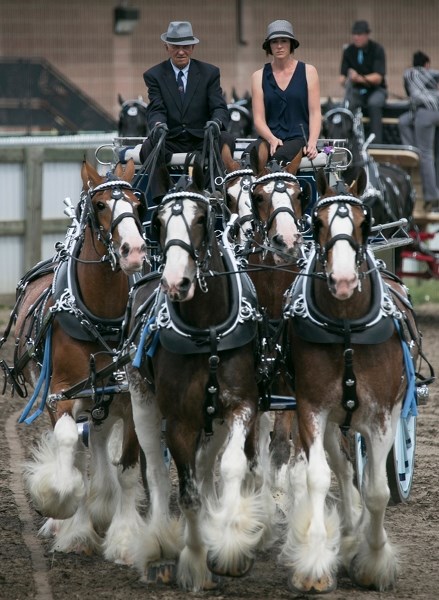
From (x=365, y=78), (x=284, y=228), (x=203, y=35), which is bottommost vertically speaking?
(x=284, y=228)

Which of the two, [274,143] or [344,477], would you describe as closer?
[344,477]

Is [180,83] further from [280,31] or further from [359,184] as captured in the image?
[359,184]

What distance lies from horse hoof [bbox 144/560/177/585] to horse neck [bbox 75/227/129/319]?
1.40 meters

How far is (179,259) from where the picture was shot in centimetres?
593

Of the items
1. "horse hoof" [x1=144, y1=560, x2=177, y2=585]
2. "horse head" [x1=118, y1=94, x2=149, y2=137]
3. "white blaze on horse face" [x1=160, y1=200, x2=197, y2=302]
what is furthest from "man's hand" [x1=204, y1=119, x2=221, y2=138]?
"horse head" [x1=118, y1=94, x2=149, y2=137]

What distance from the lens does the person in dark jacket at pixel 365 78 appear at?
15.5 m

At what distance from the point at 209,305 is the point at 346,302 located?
63 centimetres

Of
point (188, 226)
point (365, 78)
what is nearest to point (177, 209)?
point (188, 226)

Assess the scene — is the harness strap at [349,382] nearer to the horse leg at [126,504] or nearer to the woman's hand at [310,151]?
the horse leg at [126,504]

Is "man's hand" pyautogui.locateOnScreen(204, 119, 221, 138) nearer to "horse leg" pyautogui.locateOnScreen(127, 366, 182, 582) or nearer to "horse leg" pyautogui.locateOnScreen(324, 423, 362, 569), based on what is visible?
"horse leg" pyautogui.locateOnScreen(127, 366, 182, 582)

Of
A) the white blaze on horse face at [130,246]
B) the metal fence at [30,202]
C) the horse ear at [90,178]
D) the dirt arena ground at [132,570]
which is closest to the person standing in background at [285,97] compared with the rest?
the horse ear at [90,178]

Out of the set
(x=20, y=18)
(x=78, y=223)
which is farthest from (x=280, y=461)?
(x=20, y=18)

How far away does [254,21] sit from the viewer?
25922 millimetres

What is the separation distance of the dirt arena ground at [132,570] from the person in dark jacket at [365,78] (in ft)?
23.8
